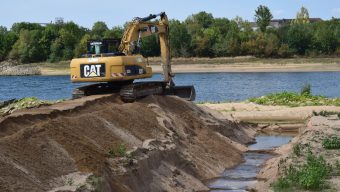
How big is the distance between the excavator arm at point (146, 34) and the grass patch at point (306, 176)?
10.5m

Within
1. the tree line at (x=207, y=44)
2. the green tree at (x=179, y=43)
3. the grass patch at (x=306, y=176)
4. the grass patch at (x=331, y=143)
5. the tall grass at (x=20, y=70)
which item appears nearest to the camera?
the grass patch at (x=306, y=176)

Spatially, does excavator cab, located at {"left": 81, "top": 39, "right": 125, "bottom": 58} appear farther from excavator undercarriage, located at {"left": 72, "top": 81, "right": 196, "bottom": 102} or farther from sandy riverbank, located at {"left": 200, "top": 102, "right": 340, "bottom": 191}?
sandy riverbank, located at {"left": 200, "top": 102, "right": 340, "bottom": 191}

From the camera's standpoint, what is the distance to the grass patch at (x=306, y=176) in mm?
16297

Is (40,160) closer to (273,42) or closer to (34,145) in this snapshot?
(34,145)

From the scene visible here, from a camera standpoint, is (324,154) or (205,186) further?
(324,154)

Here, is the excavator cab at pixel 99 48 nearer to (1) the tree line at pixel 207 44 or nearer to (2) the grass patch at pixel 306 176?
(2) the grass patch at pixel 306 176

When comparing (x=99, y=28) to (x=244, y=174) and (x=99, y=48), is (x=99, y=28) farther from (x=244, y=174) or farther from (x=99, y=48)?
(x=244, y=174)

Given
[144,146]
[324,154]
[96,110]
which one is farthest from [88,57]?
[324,154]

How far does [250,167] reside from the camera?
22141 mm

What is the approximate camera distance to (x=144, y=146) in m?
18.6

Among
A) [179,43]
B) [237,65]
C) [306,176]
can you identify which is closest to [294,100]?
[306,176]

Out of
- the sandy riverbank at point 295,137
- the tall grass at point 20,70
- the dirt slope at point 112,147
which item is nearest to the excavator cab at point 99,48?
the dirt slope at point 112,147

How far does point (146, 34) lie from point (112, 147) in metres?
11.2

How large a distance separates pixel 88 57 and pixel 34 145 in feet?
33.6
